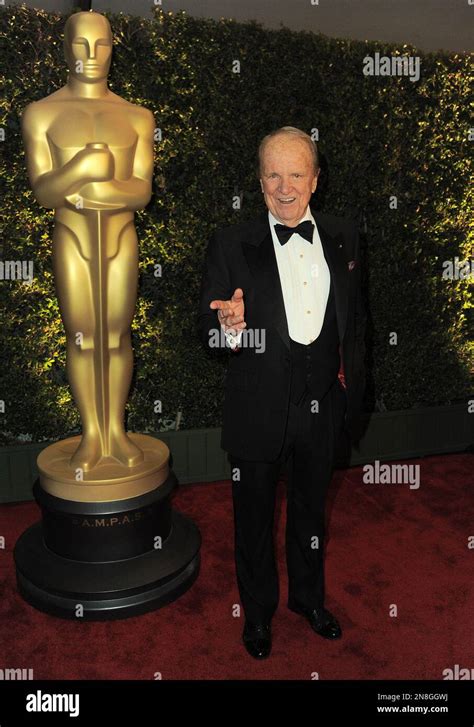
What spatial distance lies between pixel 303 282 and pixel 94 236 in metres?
1.02

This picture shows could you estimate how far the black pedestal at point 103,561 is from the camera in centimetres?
282

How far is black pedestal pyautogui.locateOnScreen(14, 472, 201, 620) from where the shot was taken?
9.25ft

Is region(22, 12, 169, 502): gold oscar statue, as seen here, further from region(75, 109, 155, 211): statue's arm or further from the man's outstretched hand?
the man's outstretched hand

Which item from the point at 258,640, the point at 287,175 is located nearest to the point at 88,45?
the point at 287,175

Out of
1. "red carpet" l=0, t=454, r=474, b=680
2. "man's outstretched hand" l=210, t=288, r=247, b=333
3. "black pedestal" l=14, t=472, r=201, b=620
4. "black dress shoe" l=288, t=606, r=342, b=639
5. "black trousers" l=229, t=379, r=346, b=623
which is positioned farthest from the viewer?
"black pedestal" l=14, t=472, r=201, b=620

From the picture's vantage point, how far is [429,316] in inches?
180

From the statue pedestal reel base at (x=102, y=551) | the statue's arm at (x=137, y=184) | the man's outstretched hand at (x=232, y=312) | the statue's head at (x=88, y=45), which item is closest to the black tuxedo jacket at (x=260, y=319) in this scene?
the man's outstretched hand at (x=232, y=312)

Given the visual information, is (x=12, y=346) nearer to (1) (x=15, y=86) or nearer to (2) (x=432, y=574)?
(1) (x=15, y=86)

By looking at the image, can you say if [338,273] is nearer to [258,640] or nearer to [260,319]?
[260,319]

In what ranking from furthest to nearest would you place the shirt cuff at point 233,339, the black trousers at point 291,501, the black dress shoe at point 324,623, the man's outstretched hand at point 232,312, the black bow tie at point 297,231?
the black dress shoe at point 324,623 < the black trousers at point 291,501 < the black bow tie at point 297,231 < the shirt cuff at point 233,339 < the man's outstretched hand at point 232,312

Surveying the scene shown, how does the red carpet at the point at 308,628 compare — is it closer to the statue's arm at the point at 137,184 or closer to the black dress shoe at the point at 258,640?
the black dress shoe at the point at 258,640

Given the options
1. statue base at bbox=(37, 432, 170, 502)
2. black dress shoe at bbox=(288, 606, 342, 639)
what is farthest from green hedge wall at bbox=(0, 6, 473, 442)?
black dress shoe at bbox=(288, 606, 342, 639)

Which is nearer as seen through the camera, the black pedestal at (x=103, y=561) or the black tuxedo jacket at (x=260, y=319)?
the black tuxedo jacket at (x=260, y=319)

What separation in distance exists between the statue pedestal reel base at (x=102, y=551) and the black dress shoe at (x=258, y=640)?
0.49 metres
